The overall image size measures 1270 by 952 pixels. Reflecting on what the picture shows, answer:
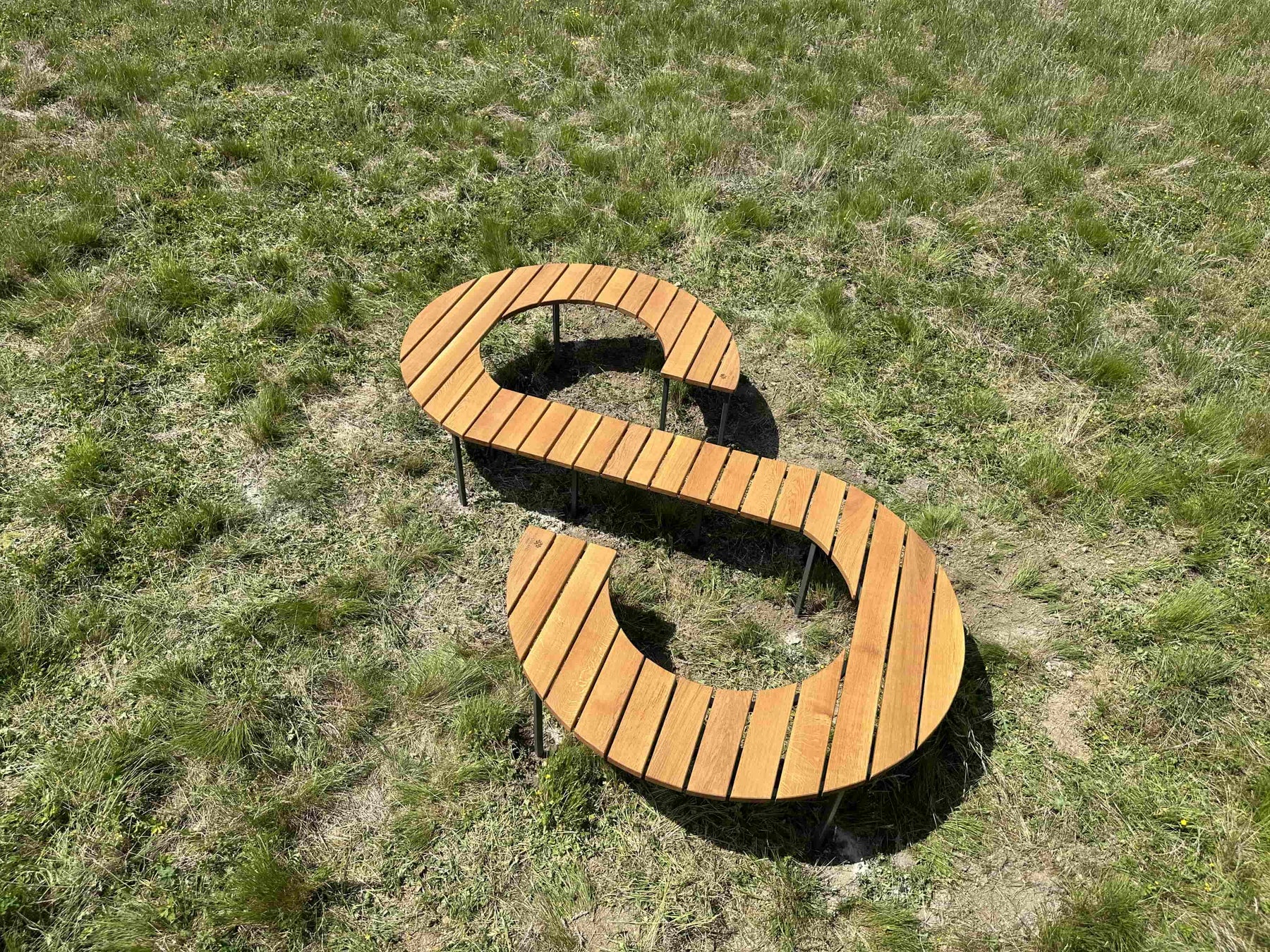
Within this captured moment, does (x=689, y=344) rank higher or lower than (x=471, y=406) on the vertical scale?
higher

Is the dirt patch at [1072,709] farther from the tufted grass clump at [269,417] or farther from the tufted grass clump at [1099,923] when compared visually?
the tufted grass clump at [269,417]

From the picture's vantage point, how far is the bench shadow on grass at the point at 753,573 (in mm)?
2678


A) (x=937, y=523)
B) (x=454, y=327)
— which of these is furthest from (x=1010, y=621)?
(x=454, y=327)

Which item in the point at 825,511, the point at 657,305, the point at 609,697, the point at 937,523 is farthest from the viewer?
the point at 657,305

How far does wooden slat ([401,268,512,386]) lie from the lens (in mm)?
3588

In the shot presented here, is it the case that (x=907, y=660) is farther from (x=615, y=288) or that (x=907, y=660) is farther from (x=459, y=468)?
(x=615, y=288)

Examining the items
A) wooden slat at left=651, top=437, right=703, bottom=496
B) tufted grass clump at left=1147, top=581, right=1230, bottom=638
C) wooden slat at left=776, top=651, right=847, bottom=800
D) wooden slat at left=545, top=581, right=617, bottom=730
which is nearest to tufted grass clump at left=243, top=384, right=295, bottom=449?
wooden slat at left=651, top=437, right=703, bottom=496

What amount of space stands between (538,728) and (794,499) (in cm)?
135

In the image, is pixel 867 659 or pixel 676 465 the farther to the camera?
pixel 676 465

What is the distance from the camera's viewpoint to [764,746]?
7.91ft

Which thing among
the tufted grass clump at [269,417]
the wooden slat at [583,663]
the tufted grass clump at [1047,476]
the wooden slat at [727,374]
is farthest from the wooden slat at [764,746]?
the tufted grass clump at [269,417]

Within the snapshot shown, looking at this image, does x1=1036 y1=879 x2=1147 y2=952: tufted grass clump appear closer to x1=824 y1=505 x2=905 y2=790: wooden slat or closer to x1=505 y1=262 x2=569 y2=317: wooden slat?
x1=824 y1=505 x2=905 y2=790: wooden slat

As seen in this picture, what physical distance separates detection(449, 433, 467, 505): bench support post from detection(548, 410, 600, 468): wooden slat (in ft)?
1.56

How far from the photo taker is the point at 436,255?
16.0 ft
